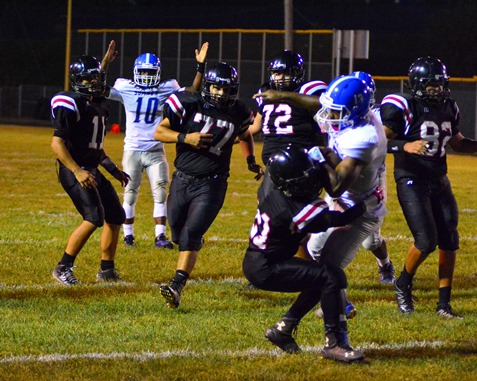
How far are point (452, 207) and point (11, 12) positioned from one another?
5189 centimetres

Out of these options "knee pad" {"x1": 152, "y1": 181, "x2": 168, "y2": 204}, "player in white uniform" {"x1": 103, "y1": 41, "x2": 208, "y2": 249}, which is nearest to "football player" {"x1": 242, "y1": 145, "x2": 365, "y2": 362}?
"player in white uniform" {"x1": 103, "y1": 41, "x2": 208, "y2": 249}

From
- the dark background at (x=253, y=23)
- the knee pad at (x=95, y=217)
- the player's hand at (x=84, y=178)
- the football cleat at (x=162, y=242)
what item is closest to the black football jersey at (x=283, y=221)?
the player's hand at (x=84, y=178)

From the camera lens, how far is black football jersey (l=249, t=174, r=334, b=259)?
5.38 metres

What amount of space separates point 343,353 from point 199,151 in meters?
2.13

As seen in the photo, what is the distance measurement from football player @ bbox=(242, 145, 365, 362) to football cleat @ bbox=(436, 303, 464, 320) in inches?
53.5

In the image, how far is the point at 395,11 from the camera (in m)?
47.8

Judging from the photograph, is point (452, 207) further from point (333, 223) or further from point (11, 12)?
point (11, 12)

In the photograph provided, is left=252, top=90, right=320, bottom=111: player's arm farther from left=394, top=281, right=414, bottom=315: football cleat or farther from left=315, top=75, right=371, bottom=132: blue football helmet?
left=394, top=281, right=414, bottom=315: football cleat

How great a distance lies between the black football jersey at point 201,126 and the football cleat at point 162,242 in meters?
2.31

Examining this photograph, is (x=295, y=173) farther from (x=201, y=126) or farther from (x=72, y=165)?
(x=72, y=165)

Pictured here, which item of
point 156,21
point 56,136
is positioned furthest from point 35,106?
point 56,136

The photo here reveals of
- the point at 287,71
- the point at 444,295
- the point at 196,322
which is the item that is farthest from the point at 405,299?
the point at 287,71

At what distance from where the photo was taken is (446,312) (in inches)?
267

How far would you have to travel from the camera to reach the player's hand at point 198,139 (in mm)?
6867
